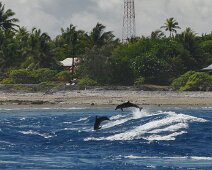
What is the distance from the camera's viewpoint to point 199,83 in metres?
84.7

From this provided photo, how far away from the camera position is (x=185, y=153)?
93.9 ft

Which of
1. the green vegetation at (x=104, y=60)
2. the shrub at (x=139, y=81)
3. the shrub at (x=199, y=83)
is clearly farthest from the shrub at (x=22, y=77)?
the shrub at (x=199, y=83)

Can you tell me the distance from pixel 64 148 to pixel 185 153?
5528 mm

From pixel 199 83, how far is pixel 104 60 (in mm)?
15070

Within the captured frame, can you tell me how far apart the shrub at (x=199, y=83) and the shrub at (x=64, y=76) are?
17133 mm

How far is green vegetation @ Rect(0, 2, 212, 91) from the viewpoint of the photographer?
91.6 meters

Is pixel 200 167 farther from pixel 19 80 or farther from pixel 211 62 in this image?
pixel 211 62

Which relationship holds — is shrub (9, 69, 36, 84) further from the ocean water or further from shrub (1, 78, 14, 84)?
the ocean water

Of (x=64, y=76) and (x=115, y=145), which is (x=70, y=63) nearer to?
(x=64, y=76)

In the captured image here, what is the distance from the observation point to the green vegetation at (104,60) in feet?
300

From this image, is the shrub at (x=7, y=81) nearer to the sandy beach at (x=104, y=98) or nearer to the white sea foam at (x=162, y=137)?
the sandy beach at (x=104, y=98)

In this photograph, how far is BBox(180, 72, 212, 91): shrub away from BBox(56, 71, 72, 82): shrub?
56.2ft

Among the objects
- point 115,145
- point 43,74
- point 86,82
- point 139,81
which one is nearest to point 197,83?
point 139,81

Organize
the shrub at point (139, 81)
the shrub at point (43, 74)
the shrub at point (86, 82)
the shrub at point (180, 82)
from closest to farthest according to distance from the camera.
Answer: the shrub at point (180, 82)
the shrub at point (86, 82)
the shrub at point (43, 74)
the shrub at point (139, 81)
